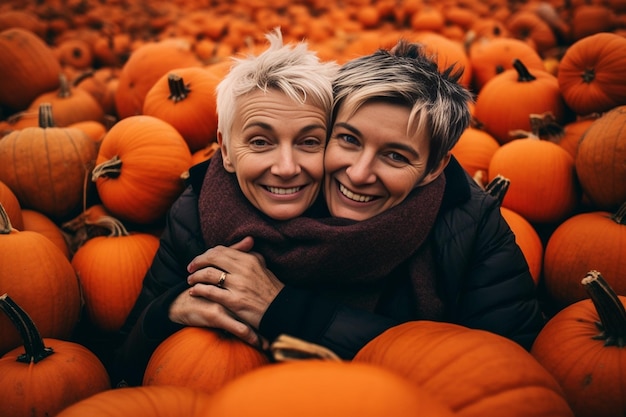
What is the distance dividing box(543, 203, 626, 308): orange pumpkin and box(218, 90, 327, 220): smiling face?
1.54 metres

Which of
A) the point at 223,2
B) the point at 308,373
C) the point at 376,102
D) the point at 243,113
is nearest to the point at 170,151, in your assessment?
the point at 243,113

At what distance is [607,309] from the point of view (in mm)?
1728

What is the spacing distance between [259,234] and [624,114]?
7.34 ft

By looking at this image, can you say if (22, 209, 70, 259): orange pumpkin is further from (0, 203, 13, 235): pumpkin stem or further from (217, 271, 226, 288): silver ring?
(217, 271, 226, 288): silver ring

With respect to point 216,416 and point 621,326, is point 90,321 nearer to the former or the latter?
point 216,416

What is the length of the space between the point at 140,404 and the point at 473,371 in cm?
102

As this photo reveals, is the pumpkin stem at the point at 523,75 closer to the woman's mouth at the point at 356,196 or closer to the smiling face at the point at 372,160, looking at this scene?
the smiling face at the point at 372,160

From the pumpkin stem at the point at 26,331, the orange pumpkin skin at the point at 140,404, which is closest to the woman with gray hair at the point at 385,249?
the orange pumpkin skin at the point at 140,404

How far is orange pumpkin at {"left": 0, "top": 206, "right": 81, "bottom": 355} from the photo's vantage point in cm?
211

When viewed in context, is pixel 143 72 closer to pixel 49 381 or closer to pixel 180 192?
pixel 180 192

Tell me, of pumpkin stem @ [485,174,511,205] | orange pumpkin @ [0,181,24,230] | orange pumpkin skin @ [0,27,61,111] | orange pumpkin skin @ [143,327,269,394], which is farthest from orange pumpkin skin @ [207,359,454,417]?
→ orange pumpkin skin @ [0,27,61,111]

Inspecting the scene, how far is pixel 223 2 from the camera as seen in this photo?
29.0 feet

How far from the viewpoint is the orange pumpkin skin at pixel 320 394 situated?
0.96 m

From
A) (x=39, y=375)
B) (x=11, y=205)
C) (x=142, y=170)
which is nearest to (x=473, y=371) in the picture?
(x=39, y=375)
